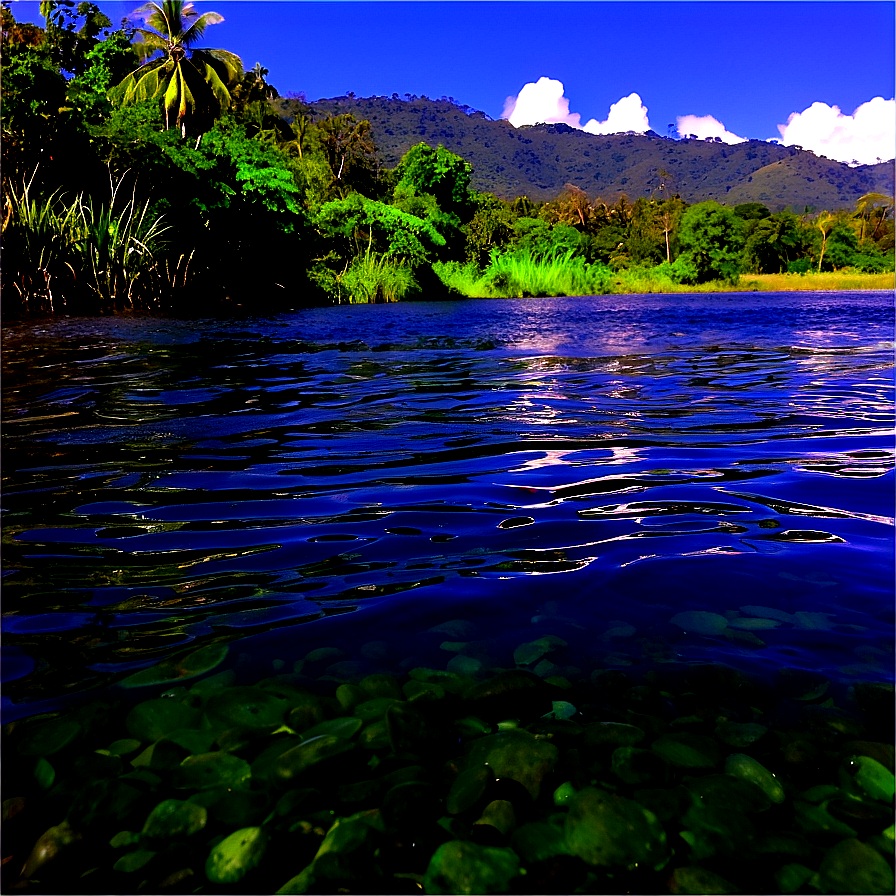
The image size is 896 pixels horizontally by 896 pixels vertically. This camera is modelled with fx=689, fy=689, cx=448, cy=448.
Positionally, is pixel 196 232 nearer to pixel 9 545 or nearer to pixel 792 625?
pixel 9 545

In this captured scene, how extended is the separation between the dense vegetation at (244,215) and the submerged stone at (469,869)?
41.1ft

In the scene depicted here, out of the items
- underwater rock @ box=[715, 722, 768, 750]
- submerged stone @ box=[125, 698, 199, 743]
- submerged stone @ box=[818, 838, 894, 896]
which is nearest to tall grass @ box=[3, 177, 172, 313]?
submerged stone @ box=[125, 698, 199, 743]

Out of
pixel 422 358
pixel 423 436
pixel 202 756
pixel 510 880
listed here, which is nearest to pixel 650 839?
pixel 510 880

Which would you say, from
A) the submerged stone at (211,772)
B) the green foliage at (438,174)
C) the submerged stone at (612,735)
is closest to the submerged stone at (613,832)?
the submerged stone at (612,735)

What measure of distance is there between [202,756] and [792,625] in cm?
124

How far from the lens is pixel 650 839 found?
0.98 m

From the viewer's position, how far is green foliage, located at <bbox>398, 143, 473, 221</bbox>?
31.0 meters

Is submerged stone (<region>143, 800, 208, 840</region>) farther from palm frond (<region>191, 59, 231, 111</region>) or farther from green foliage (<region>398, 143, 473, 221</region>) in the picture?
green foliage (<region>398, 143, 473, 221</region>)

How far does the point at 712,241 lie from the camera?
120ft

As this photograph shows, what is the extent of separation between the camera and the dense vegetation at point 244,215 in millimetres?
12906

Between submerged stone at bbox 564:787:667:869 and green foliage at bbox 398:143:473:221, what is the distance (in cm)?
3168

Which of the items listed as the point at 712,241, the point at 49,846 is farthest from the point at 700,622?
the point at 712,241

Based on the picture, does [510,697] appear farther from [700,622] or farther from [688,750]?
[700,622]

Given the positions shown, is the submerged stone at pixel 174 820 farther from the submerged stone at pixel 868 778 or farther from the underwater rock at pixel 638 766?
the submerged stone at pixel 868 778
